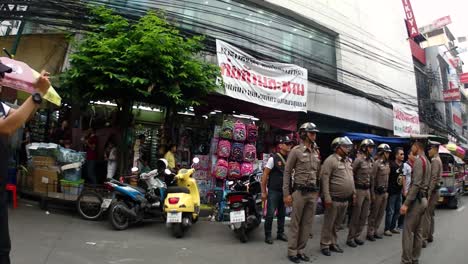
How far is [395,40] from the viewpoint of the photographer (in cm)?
1920

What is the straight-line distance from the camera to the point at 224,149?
9492mm

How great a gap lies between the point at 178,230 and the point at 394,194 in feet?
15.4

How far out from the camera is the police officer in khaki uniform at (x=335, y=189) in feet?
19.9

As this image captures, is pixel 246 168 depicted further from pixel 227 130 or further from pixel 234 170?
pixel 227 130

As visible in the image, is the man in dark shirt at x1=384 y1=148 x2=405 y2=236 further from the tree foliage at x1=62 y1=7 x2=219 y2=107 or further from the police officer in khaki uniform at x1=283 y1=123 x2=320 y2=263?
the tree foliage at x1=62 y1=7 x2=219 y2=107

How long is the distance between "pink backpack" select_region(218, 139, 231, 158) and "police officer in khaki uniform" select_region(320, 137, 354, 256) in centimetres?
363

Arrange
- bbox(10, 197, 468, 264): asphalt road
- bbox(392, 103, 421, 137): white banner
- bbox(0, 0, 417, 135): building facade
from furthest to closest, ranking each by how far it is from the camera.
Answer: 1. bbox(392, 103, 421, 137): white banner
2. bbox(0, 0, 417, 135): building facade
3. bbox(10, 197, 468, 264): asphalt road

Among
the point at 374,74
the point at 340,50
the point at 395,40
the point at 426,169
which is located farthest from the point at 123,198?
the point at 395,40

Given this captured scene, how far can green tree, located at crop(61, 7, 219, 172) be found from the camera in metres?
7.34

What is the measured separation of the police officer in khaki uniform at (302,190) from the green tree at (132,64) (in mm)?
3043

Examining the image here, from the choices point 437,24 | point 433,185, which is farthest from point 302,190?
point 437,24

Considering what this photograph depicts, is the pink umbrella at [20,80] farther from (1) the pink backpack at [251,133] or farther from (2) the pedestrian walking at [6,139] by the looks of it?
(1) the pink backpack at [251,133]

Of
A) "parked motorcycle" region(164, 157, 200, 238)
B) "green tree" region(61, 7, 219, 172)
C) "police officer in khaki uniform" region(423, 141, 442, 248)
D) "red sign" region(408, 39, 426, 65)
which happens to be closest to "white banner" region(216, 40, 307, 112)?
"green tree" region(61, 7, 219, 172)

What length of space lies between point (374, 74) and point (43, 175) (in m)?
14.0
